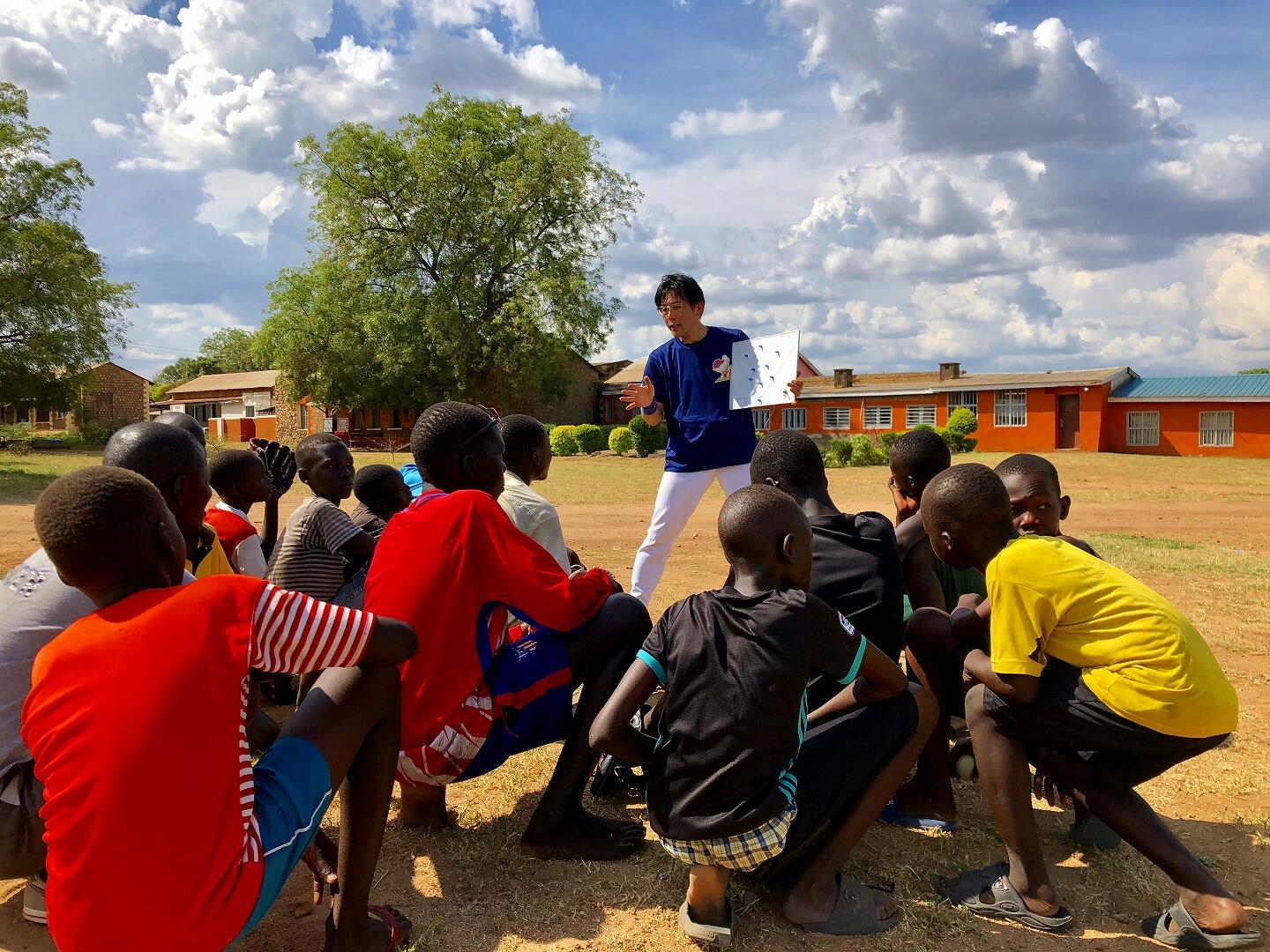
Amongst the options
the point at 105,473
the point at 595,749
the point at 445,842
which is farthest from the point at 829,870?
the point at 105,473

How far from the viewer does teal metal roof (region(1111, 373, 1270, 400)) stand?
1221 inches

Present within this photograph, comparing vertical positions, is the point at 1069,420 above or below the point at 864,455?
above

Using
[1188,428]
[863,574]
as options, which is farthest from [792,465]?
[1188,428]

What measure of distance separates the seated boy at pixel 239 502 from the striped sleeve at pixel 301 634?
217 cm

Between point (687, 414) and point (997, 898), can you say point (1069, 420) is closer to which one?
point (687, 414)

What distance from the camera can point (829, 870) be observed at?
2.64 metres

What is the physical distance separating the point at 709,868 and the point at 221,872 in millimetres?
1270

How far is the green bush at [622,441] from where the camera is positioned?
32625 millimetres

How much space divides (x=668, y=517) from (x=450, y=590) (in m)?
2.64

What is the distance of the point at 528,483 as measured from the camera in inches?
149

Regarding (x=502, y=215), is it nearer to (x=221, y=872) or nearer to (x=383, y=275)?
(x=383, y=275)

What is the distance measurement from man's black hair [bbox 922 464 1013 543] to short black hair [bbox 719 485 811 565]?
0.52 metres

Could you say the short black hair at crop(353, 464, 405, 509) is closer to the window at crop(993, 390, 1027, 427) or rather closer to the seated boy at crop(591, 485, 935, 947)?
the seated boy at crop(591, 485, 935, 947)

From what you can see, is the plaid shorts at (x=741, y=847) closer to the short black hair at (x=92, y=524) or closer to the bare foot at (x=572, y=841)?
the bare foot at (x=572, y=841)
